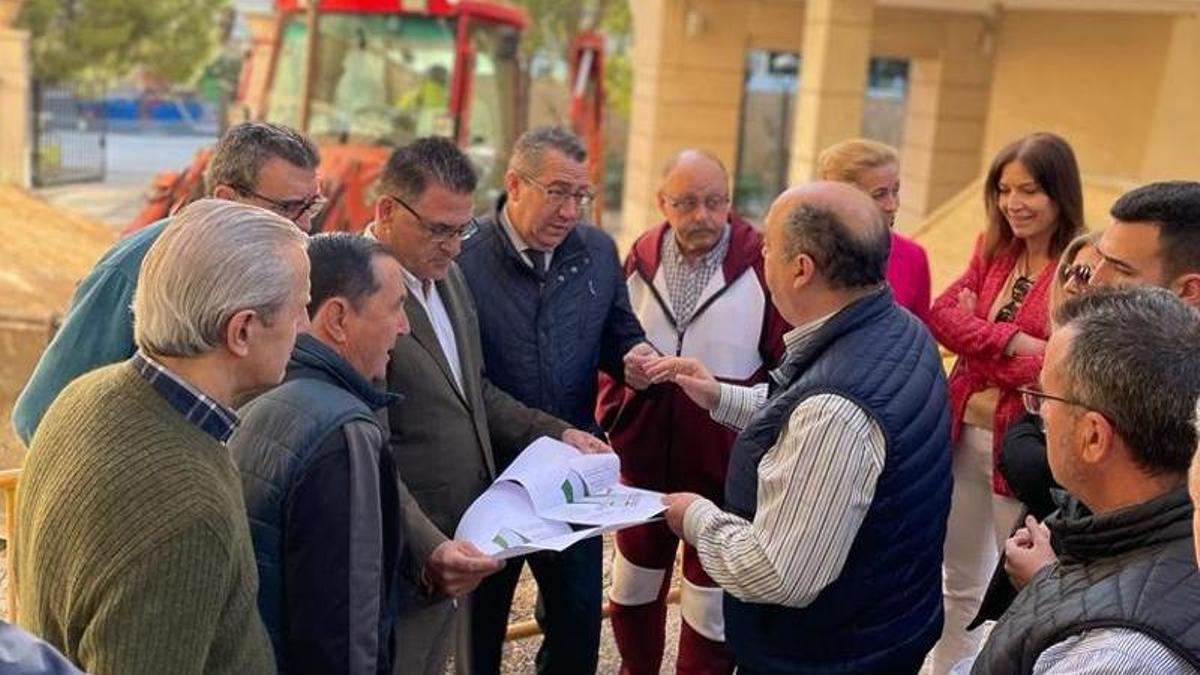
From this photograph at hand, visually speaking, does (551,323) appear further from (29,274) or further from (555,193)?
(29,274)

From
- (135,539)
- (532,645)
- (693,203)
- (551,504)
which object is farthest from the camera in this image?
(532,645)

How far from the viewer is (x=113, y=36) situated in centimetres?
2309

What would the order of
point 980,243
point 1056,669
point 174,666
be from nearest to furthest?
point 1056,669
point 174,666
point 980,243

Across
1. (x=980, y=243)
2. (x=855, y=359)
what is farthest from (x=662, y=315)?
(x=855, y=359)

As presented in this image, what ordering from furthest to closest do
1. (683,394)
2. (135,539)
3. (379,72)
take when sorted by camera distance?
(379,72) → (683,394) → (135,539)

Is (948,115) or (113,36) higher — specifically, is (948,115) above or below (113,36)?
below

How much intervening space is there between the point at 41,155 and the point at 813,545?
2344cm

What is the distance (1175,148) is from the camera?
37.1ft

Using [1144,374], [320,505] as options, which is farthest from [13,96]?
[1144,374]

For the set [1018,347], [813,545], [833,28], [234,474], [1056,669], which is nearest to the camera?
[1056,669]

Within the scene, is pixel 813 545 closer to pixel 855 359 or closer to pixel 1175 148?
pixel 855 359

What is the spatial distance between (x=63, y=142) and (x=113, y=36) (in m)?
4.01

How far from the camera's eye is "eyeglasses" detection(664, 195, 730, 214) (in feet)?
12.3

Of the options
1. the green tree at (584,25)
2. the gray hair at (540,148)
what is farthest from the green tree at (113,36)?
the gray hair at (540,148)
